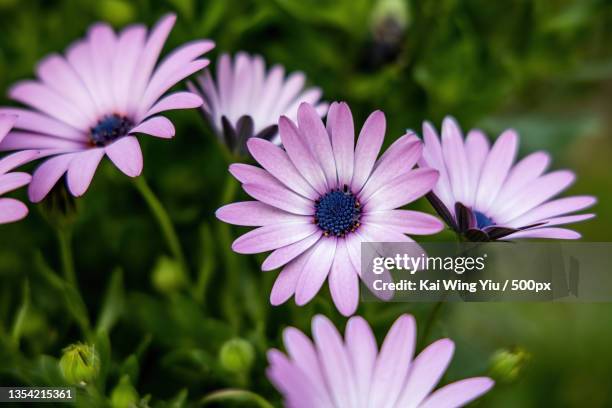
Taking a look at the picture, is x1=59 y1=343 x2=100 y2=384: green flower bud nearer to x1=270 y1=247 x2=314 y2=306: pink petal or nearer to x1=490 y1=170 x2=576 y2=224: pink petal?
x1=270 y1=247 x2=314 y2=306: pink petal

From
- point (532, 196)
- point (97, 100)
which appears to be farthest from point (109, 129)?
point (532, 196)

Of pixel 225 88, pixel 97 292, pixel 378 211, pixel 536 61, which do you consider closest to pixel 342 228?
pixel 378 211

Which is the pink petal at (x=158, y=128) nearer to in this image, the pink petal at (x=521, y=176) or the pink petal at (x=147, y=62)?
the pink petal at (x=147, y=62)

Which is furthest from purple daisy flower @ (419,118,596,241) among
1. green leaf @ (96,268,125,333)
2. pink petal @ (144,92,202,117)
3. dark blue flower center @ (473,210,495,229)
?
green leaf @ (96,268,125,333)

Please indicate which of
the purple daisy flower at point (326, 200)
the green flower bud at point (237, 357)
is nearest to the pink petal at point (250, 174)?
the purple daisy flower at point (326, 200)

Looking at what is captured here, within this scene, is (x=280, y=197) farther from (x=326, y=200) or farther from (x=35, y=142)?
(x=35, y=142)

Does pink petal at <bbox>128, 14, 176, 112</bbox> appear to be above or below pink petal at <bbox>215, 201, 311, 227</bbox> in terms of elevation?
above

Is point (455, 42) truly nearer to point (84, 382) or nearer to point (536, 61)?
point (536, 61)
